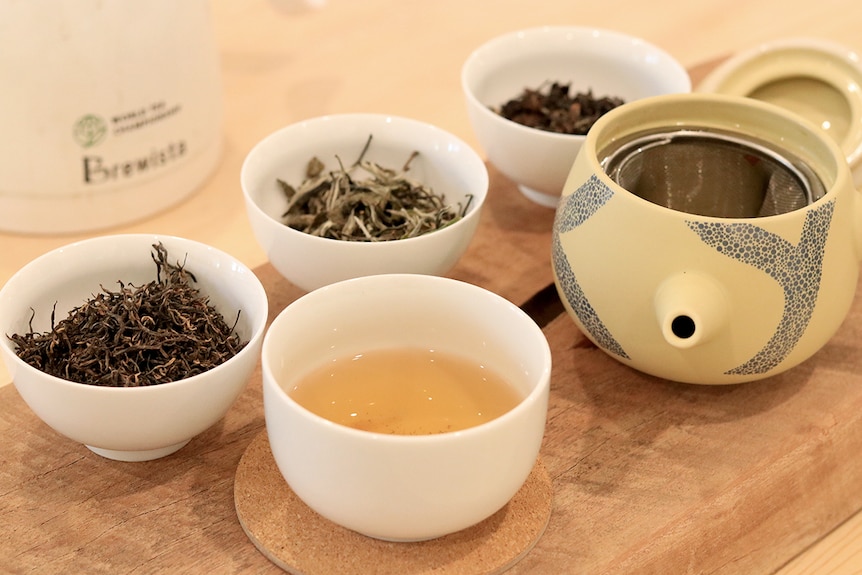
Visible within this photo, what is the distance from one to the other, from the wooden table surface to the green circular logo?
111 mm

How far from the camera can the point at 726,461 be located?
78 cm

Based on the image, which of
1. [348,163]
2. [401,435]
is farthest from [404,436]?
[348,163]

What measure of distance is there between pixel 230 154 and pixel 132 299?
0.51 metres

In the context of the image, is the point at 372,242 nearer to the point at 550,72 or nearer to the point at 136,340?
the point at 136,340

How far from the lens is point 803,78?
3.37 ft

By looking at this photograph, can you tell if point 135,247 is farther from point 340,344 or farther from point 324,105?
point 324,105

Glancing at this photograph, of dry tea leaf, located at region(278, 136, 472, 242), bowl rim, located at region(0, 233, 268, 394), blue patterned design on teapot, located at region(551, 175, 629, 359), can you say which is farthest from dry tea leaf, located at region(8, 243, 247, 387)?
blue patterned design on teapot, located at region(551, 175, 629, 359)

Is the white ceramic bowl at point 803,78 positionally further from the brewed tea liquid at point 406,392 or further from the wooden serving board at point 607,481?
the brewed tea liquid at point 406,392

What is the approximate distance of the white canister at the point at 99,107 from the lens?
0.93m

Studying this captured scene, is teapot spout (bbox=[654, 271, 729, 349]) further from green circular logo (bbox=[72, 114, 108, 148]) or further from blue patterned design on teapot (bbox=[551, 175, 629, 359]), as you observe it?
green circular logo (bbox=[72, 114, 108, 148])

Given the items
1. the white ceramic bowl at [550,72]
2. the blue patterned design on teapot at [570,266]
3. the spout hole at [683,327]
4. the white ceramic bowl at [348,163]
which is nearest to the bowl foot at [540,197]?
the white ceramic bowl at [550,72]

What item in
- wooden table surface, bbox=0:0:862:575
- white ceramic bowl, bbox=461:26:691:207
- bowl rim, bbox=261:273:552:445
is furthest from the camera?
white ceramic bowl, bbox=461:26:691:207

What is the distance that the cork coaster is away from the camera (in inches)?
26.6

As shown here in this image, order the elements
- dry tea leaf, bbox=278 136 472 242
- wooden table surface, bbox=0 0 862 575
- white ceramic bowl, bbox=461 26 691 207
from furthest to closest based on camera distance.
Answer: white ceramic bowl, bbox=461 26 691 207 → dry tea leaf, bbox=278 136 472 242 → wooden table surface, bbox=0 0 862 575
